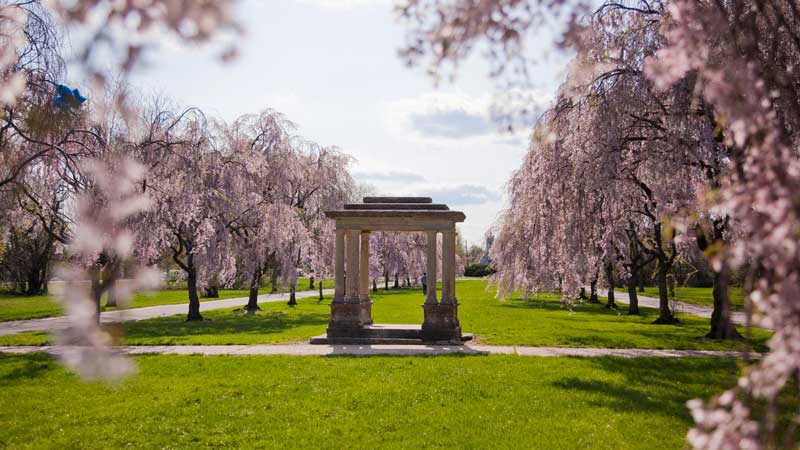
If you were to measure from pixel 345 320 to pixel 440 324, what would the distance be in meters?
2.52

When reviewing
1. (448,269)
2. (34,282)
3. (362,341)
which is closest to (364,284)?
(362,341)

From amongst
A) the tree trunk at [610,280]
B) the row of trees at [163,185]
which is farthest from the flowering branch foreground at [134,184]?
the tree trunk at [610,280]

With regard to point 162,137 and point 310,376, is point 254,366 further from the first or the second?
point 162,137

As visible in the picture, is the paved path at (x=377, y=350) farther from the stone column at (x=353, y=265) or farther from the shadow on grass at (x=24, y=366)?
the stone column at (x=353, y=265)

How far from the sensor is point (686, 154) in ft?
43.1

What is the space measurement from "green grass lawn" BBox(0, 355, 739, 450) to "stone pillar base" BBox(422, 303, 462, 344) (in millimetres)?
3760

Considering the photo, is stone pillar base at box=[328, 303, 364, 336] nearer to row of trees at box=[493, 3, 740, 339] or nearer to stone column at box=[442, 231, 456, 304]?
stone column at box=[442, 231, 456, 304]

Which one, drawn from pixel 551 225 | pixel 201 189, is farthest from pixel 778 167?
pixel 201 189

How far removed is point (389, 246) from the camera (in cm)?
4866

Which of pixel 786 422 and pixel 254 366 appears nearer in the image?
pixel 786 422

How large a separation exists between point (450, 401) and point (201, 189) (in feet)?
47.3

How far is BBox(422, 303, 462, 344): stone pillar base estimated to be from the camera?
16906 mm

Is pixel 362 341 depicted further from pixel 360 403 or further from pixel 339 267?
pixel 360 403

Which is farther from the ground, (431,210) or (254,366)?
(431,210)
